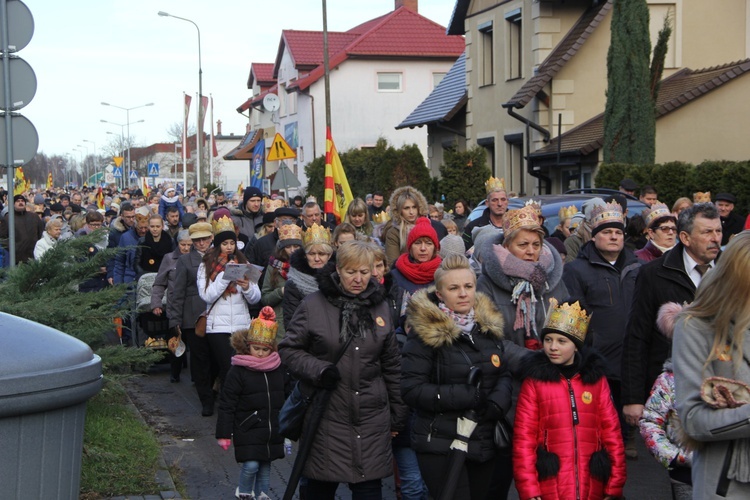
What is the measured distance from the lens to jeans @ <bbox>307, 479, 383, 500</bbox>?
5.89 m

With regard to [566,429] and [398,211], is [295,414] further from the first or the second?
[398,211]

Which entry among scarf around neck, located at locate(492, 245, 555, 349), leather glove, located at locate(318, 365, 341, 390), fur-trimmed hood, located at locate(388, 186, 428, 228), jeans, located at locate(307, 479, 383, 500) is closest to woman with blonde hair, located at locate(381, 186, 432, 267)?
fur-trimmed hood, located at locate(388, 186, 428, 228)

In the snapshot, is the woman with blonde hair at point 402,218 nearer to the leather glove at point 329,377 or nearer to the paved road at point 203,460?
the paved road at point 203,460

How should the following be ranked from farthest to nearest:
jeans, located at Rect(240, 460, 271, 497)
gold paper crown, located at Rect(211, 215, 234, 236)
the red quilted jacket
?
gold paper crown, located at Rect(211, 215, 234, 236), jeans, located at Rect(240, 460, 271, 497), the red quilted jacket

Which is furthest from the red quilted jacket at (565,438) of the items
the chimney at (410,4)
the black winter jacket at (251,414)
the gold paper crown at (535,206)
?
the chimney at (410,4)

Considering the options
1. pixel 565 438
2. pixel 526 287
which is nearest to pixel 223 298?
pixel 526 287

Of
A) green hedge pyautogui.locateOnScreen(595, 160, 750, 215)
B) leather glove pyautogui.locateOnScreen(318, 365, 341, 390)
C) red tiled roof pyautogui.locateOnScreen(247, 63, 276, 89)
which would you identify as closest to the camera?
leather glove pyautogui.locateOnScreen(318, 365, 341, 390)

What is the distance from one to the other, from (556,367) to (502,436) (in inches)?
18.6

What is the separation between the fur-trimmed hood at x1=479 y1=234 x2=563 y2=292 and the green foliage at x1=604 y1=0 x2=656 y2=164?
15350 millimetres

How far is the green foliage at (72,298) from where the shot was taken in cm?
697

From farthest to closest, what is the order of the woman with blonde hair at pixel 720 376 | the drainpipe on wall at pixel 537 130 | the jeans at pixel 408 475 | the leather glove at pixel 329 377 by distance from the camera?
the drainpipe on wall at pixel 537 130 → the jeans at pixel 408 475 → the leather glove at pixel 329 377 → the woman with blonde hair at pixel 720 376

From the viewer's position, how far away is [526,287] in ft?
20.2

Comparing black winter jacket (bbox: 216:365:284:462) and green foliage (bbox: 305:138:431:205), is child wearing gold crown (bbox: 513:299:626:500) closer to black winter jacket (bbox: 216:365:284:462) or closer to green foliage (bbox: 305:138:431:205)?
black winter jacket (bbox: 216:365:284:462)

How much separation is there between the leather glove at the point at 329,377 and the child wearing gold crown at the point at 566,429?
0.99 m
